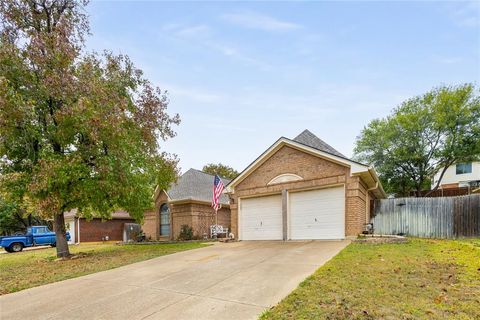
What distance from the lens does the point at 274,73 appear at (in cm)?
1489

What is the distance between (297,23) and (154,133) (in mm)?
8485

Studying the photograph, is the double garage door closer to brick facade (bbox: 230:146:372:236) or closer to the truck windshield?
brick facade (bbox: 230:146:372:236)

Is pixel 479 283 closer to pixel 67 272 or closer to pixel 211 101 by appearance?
pixel 67 272

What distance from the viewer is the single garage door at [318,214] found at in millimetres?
12156

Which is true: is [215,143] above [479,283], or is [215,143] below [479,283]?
above

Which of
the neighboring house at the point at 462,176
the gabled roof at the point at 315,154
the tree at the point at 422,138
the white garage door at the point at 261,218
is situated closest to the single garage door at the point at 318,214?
the white garage door at the point at 261,218

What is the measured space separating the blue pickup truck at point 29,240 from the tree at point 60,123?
410 inches

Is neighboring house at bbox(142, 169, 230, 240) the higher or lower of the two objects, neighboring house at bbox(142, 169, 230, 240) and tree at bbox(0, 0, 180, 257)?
the lower

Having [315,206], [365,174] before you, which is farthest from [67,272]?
[365,174]

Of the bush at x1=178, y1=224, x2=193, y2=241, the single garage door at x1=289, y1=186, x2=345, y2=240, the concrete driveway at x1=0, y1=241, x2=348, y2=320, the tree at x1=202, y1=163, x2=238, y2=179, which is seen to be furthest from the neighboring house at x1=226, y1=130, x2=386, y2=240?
the tree at x1=202, y1=163, x2=238, y2=179

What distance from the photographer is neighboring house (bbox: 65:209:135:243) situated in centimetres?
2631

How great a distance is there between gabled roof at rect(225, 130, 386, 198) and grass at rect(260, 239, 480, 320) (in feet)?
17.1

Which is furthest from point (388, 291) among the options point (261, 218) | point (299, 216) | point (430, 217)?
point (430, 217)

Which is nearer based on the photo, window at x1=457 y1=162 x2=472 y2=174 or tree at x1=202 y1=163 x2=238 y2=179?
window at x1=457 y1=162 x2=472 y2=174
